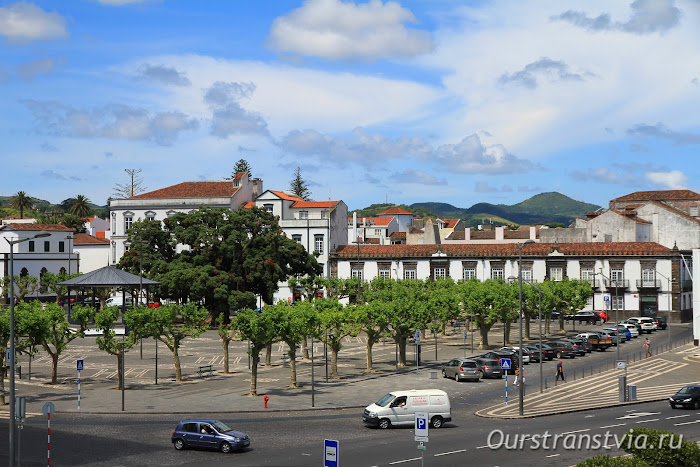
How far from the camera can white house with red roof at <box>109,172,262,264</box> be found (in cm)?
12212

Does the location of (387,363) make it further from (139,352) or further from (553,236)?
(553,236)

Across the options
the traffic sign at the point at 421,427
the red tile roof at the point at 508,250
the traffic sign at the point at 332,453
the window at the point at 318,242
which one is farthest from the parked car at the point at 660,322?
the traffic sign at the point at 332,453

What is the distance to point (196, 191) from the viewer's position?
409 ft

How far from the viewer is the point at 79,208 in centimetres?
19775

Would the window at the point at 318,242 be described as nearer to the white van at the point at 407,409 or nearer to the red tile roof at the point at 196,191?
the red tile roof at the point at 196,191

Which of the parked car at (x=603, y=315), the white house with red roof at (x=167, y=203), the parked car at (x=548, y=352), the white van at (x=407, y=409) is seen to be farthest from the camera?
the white house with red roof at (x=167, y=203)

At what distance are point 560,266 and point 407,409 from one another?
73.6 m

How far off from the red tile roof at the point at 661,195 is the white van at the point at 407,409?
104296mm

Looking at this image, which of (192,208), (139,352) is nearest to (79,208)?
(192,208)

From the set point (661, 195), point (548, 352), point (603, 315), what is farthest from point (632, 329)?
point (661, 195)

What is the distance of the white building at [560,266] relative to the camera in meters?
106

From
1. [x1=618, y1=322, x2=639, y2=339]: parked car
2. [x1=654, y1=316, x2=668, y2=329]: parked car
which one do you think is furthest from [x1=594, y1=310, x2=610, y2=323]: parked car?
[x1=618, y1=322, x2=639, y2=339]: parked car

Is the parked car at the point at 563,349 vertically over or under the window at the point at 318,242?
under

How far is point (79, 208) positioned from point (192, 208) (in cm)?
8606
